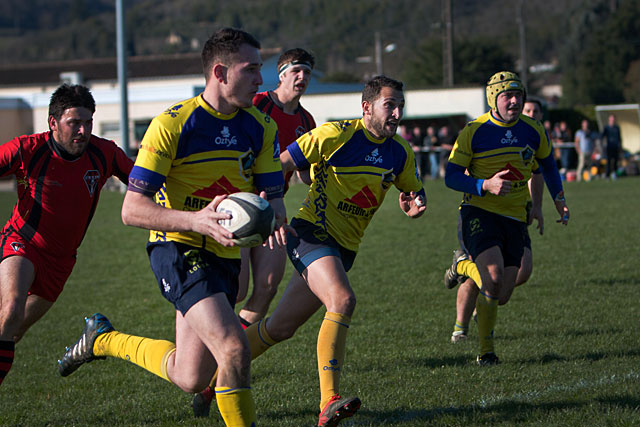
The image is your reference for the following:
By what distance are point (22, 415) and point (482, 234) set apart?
381cm

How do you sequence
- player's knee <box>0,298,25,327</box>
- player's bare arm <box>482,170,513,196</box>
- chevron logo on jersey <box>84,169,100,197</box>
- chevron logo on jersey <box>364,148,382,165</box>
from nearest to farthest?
player's knee <box>0,298,25,327</box> → chevron logo on jersey <box>364,148,382,165</box> → chevron logo on jersey <box>84,169,100,197</box> → player's bare arm <box>482,170,513,196</box>

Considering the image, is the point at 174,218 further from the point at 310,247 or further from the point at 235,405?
the point at 310,247

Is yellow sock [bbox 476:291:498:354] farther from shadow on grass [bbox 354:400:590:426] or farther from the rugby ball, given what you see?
the rugby ball

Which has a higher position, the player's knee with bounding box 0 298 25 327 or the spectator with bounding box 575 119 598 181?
the spectator with bounding box 575 119 598 181

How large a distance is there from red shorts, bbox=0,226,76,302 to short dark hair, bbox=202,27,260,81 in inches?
79.4

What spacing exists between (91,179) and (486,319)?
3259 mm

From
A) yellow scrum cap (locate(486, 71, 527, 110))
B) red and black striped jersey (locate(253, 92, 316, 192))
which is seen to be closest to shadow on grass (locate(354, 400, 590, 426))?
red and black striped jersey (locate(253, 92, 316, 192))

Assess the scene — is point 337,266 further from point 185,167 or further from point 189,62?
point 189,62

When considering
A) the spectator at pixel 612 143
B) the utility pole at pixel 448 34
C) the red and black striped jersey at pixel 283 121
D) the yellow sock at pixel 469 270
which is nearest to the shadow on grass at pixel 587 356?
the yellow sock at pixel 469 270

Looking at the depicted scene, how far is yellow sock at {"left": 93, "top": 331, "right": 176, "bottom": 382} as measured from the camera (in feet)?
15.6

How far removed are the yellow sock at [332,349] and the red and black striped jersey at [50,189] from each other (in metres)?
1.98

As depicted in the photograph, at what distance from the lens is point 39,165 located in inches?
216

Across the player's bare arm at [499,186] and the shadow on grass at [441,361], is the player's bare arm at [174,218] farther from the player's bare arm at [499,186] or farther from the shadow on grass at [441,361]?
the shadow on grass at [441,361]

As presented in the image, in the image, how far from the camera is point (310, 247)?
17.4 feet
